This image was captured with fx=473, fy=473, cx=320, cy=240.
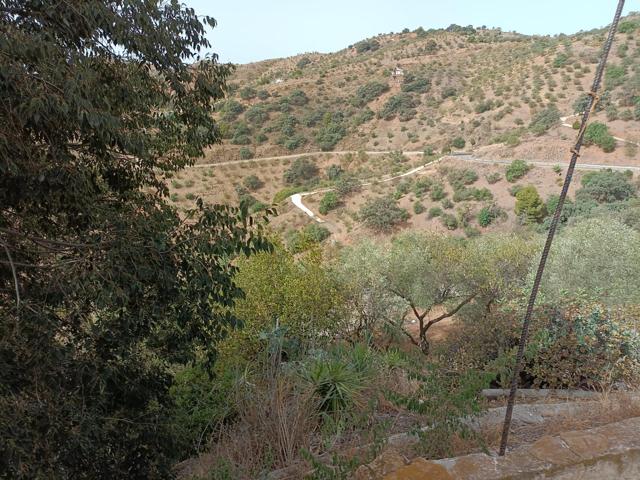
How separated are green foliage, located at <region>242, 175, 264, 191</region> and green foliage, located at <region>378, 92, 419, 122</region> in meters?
15.1

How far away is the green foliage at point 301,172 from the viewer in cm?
4194

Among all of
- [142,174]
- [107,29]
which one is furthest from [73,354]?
[107,29]

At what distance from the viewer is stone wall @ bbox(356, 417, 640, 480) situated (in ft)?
8.75

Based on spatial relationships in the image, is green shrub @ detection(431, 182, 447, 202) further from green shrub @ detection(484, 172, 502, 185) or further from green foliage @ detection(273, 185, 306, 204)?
green foliage @ detection(273, 185, 306, 204)

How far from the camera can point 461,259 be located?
43.9ft

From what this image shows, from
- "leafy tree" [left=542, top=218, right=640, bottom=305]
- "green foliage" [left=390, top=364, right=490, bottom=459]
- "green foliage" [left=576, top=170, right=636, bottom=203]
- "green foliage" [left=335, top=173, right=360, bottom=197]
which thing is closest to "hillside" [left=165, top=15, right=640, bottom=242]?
"green foliage" [left=335, top=173, right=360, bottom=197]

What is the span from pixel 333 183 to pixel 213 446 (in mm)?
35424

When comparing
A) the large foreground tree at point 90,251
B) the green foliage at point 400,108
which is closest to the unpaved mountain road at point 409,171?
the green foliage at point 400,108

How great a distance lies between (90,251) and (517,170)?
103 feet

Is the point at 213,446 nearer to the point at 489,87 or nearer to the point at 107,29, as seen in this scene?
the point at 107,29

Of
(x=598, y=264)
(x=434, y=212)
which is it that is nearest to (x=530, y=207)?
(x=434, y=212)

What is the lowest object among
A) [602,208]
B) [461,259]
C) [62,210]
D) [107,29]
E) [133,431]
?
[602,208]

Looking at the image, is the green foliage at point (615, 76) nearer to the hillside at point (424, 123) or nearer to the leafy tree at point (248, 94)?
the hillside at point (424, 123)

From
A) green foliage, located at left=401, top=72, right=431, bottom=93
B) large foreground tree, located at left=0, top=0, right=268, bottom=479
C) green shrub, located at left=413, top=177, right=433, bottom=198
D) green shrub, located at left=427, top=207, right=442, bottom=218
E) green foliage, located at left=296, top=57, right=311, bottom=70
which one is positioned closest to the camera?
large foreground tree, located at left=0, top=0, right=268, bottom=479
